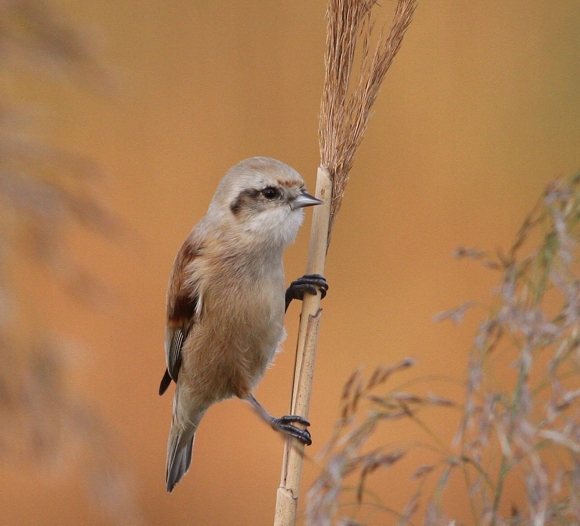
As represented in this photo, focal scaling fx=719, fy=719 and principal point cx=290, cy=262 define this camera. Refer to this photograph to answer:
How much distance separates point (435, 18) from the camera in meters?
2.87

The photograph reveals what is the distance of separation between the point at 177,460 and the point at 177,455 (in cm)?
2

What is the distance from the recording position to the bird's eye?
1.89 metres

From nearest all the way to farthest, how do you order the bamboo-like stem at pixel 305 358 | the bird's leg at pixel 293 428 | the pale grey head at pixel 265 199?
the bamboo-like stem at pixel 305 358 → the bird's leg at pixel 293 428 → the pale grey head at pixel 265 199

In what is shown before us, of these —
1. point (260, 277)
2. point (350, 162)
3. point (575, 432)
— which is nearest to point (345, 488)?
point (575, 432)

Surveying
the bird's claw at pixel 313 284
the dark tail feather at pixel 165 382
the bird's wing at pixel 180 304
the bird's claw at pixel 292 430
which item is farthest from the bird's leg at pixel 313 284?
the dark tail feather at pixel 165 382

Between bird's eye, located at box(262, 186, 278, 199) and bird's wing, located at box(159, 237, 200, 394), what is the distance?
0.31m

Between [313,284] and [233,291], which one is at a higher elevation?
[233,291]

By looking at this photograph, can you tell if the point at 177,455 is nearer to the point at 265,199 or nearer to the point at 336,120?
the point at 265,199

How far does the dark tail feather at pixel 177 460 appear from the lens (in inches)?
89.9

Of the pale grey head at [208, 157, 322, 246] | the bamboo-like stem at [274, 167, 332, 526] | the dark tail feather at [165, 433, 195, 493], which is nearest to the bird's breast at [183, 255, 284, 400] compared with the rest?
the pale grey head at [208, 157, 322, 246]

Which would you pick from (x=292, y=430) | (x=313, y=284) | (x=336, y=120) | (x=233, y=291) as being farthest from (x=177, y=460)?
(x=336, y=120)

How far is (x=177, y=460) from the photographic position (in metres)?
2.31

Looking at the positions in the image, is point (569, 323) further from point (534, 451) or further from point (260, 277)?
point (260, 277)

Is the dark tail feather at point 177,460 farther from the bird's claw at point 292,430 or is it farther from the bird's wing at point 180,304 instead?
the bird's claw at point 292,430
